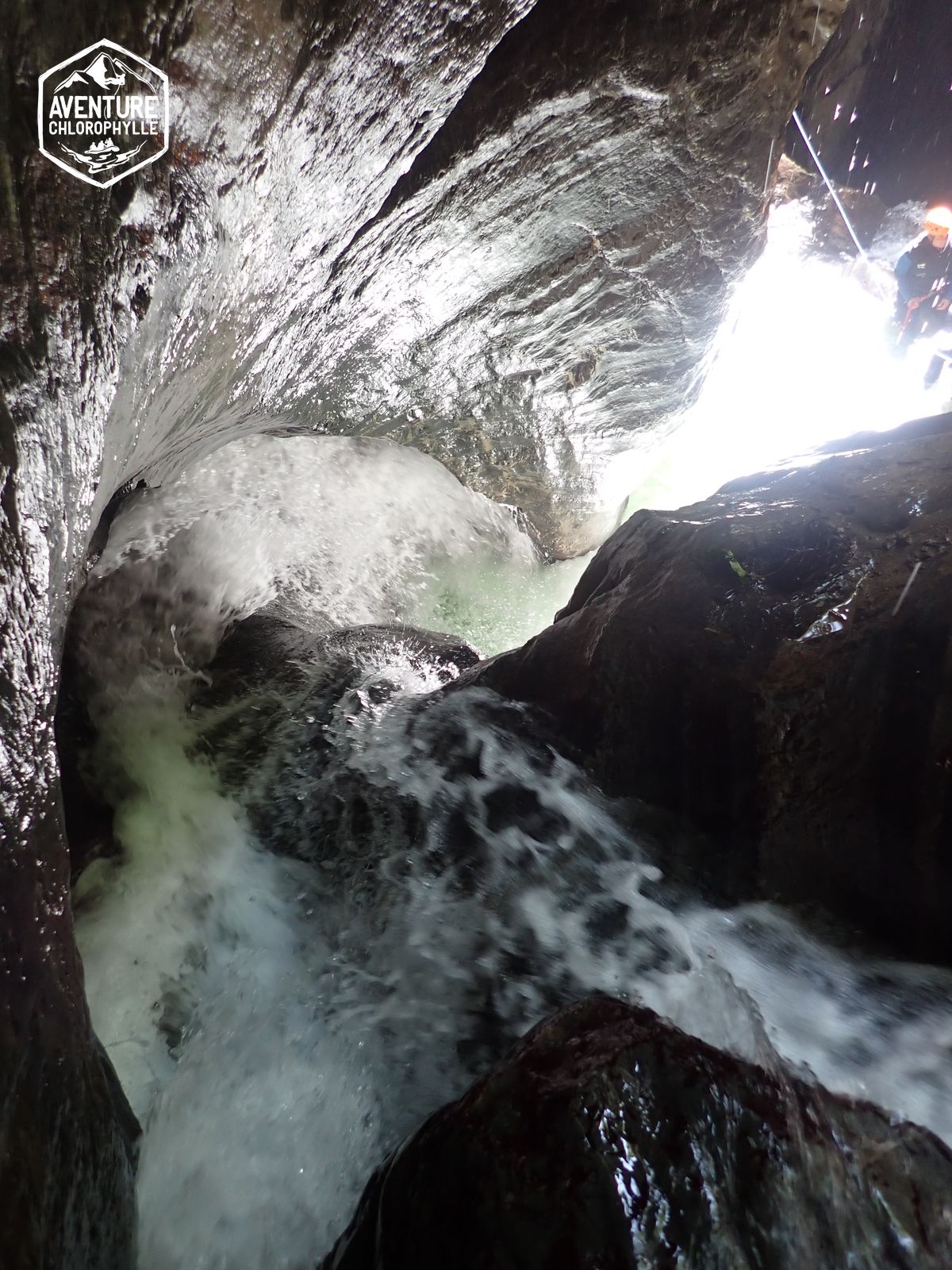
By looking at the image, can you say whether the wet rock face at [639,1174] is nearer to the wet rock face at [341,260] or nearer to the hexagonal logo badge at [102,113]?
the wet rock face at [341,260]

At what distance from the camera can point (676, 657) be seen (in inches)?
103

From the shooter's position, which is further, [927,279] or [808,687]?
[927,279]

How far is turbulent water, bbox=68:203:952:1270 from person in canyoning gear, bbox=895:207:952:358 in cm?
792

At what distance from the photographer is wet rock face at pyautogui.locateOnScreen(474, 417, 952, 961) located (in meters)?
2.21

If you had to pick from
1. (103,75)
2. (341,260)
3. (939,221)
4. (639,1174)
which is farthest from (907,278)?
(639,1174)

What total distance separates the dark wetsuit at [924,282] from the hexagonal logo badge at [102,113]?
896cm

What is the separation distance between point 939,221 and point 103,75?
920 cm

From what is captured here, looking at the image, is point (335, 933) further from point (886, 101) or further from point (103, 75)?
point (886, 101)

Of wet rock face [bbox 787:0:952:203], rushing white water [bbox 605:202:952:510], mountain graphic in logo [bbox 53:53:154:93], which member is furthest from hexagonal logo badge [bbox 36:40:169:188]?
wet rock face [bbox 787:0:952:203]

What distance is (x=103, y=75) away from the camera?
68.2 inches

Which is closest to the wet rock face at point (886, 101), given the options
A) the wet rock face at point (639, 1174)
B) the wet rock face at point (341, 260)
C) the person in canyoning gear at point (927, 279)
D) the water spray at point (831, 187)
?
the water spray at point (831, 187)

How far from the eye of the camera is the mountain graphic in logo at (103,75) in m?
1.68

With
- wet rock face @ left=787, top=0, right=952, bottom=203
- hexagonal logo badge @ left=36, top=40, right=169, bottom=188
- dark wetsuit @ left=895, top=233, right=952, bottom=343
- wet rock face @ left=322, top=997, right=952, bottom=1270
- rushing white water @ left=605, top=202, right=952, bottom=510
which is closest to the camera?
wet rock face @ left=322, top=997, right=952, bottom=1270

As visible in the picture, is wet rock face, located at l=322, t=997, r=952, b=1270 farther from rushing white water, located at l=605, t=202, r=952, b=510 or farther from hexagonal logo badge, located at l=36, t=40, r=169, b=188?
rushing white water, located at l=605, t=202, r=952, b=510
